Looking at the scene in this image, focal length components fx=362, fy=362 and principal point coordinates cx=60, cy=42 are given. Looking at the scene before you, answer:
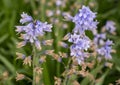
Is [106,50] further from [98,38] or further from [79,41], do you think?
[79,41]

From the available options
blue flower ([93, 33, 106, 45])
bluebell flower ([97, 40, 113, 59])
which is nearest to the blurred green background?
blue flower ([93, 33, 106, 45])

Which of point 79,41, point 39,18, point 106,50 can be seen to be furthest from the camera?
point 39,18

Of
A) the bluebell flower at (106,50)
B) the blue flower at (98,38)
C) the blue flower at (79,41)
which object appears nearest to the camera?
the blue flower at (79,41)

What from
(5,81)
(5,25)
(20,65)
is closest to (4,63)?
(20,65)

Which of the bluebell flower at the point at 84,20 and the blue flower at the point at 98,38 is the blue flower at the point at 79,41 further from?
the blue flower at the point at 98,38

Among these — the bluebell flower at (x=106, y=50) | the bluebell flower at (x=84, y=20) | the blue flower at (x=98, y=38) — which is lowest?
the bluebell flower at (x=84, y=20)

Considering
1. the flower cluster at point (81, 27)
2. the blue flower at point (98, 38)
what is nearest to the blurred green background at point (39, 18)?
the blue flower at point (98, 38)

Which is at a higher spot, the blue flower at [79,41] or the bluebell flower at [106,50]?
the bluebell flower at [106,50]

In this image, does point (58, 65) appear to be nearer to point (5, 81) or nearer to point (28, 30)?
point (5, 81)

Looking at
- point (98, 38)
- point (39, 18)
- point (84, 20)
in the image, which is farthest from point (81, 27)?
point (39, 18)
